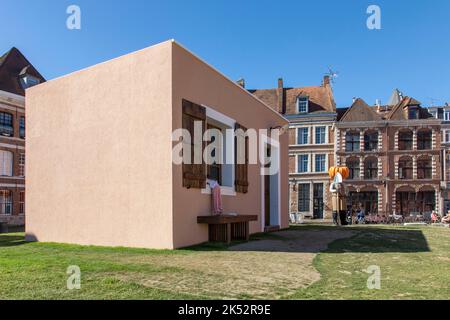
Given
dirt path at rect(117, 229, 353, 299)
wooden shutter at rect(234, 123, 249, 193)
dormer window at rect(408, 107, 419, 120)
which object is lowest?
dirt path at rect(117, 229, 353, 299)

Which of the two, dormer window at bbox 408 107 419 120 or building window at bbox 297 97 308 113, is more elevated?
building window at bbox 297 97 308 113

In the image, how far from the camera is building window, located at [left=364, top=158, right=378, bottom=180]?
43.0m

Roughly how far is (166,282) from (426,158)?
4235cm

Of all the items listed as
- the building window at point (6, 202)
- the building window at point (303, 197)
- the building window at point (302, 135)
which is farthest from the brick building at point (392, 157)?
the building window at point (6, 202)

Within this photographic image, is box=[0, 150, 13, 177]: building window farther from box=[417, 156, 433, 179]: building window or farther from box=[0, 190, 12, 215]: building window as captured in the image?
box=[417, 156, 433, 179]: building window

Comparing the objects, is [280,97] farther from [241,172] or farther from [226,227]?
[226,227]

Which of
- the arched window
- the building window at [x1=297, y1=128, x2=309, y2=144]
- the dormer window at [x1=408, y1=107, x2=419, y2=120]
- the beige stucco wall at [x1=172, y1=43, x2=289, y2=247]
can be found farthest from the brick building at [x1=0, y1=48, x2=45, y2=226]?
the dormer window at [x1=408, y1=107, x2=419, y2=120]

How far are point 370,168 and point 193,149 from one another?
36582 millimetres

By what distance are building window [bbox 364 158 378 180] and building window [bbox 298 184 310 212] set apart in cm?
623

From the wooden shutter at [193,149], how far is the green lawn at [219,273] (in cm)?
168
